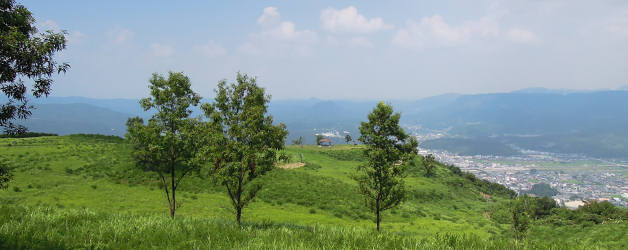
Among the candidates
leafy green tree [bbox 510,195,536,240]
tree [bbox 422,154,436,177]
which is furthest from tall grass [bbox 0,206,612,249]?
tree [bbox 422,154,436,177]

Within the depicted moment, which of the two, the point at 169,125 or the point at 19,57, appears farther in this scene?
the point at 169,125

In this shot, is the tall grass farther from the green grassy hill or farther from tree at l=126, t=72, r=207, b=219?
tree at l=126, t=72, r=207, b=219

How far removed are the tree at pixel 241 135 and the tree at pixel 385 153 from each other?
6432mm

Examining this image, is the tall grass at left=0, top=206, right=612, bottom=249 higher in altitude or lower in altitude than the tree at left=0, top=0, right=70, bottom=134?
lower

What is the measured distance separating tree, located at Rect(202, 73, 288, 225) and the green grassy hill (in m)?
2.52

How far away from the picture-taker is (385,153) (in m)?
17.8

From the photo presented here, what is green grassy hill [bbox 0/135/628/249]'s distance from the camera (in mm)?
6582

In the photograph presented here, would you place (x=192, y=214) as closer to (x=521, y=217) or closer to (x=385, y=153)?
(x=385, y=153)

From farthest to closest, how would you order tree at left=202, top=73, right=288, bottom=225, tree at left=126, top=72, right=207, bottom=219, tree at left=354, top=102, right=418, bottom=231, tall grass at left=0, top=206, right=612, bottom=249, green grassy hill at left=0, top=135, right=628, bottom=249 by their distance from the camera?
tree at left=354, top=102, right=418, bottom=231, tree at left=126, top=72, right=207, bottom=219, tree at left=202, top=73, right=288, bottom=225, green grassy hill at left=0, top=135, right=628, bottom=249, tall grass at left=0, top=206, right=612, bottom=249

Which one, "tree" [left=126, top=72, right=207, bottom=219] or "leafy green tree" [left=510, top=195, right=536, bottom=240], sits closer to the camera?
"tree" [left=126, top=72, right=207, bottom=219]

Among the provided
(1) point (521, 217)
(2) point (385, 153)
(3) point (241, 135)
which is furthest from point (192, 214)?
(1) point (521, 217)

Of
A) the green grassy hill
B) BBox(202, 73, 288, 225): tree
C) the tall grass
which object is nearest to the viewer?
the tall grass

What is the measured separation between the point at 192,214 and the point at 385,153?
16.0 meters

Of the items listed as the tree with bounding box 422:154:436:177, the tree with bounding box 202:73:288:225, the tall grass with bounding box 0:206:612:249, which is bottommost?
the tree with bounding box 422:154:436:177
